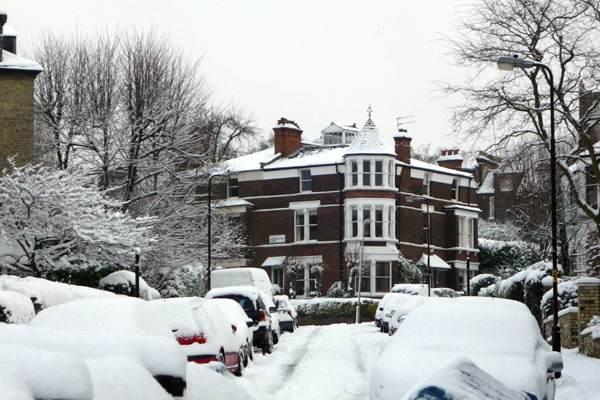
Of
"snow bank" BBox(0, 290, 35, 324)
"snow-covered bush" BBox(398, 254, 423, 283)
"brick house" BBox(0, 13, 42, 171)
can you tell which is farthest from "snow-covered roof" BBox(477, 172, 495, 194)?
"snow bank" BBox(0, 290, 35, 324)

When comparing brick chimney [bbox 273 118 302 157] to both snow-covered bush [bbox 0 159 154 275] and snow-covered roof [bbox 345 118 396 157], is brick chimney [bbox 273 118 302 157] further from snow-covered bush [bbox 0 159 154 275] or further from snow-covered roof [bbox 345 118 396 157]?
snow-covered bush [bbox 0 159 154 275]

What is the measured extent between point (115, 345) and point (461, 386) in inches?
77.6

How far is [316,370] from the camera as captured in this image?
889 inches

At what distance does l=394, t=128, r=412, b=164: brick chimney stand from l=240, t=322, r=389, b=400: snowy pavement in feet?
120

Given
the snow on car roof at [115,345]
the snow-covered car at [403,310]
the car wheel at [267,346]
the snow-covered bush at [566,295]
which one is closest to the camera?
the snow on car roof at [115,345]

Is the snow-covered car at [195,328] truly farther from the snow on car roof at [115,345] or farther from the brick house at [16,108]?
the brick house at [16,108]

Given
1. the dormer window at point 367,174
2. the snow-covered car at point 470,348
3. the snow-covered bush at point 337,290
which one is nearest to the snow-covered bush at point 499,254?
the dormer window at point 367,174

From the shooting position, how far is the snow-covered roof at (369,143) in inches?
2645

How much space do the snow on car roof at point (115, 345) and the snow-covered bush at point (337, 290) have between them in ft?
196

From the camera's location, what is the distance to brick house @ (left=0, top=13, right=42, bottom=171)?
120 ft

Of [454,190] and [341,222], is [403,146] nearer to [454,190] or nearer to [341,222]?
[454,190]

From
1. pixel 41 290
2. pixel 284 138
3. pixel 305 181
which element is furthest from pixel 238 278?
pixel 284 138

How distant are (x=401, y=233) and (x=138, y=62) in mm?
30462

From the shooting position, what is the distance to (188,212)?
43031mm
